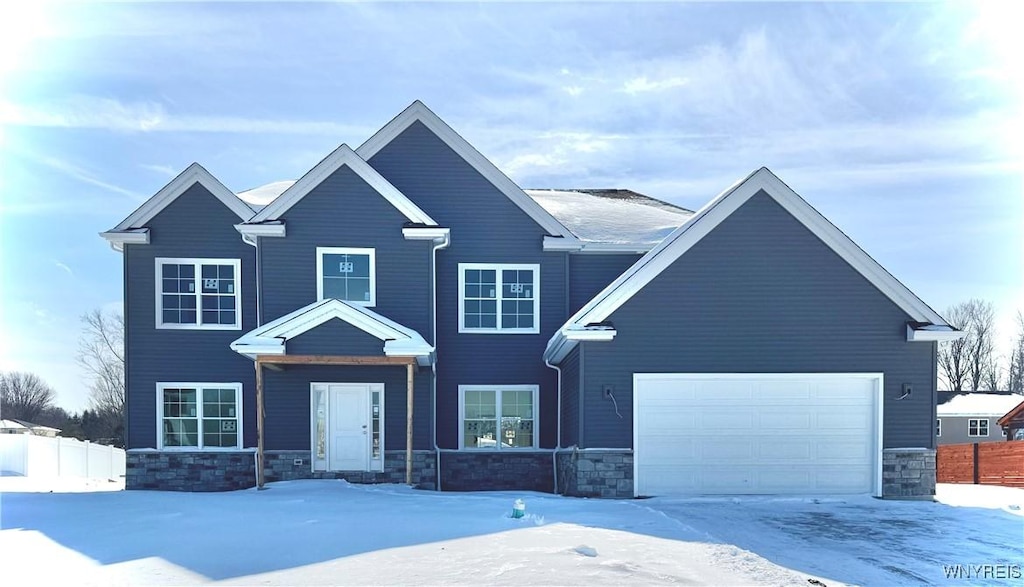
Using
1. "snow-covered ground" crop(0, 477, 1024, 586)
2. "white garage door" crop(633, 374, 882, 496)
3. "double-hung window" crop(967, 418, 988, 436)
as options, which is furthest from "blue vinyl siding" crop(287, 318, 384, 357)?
"double-hung window" crop(967, 418, 988, 436)

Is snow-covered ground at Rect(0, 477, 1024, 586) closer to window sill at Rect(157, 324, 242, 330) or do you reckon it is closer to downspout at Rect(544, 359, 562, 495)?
downspout at Rect(544, 359, 562, 495)

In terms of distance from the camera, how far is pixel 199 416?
1731 centimetres

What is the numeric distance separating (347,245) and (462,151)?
11.1 feet

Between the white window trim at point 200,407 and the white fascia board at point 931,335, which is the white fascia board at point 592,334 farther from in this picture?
the white window trim at point 200,407

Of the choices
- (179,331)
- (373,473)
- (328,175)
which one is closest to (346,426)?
(373,473)

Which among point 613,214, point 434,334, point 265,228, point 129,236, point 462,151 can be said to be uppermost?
point 462,151

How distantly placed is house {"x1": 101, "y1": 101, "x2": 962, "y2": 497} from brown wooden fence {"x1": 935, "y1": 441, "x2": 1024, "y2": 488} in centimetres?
1004

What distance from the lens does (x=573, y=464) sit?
49.5 feet

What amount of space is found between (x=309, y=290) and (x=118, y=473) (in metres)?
19.9

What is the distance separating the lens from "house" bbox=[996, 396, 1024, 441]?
31.0 meters

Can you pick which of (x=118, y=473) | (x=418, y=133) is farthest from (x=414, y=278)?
(x=118, y=473)

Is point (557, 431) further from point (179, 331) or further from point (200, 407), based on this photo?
point (179, 331)

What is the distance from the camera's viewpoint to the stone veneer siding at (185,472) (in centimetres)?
1702

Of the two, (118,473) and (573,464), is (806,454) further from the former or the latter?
(118,473)
